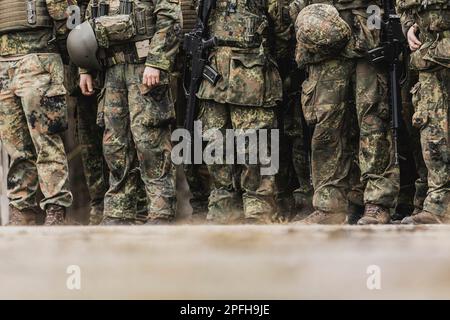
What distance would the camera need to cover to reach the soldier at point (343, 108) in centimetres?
970

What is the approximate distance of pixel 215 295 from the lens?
332 inches

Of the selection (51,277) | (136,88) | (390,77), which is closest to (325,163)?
(390,77)

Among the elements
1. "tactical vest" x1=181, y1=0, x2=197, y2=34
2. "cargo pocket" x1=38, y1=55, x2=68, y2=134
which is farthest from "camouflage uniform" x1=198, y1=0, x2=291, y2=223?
"cargo pocket" x1=38, y1=55, x2=68, y2=134

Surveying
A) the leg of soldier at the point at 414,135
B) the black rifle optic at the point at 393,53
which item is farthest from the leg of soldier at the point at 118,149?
the leg of soldier at the point at 414,135

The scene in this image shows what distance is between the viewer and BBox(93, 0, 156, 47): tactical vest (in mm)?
10438

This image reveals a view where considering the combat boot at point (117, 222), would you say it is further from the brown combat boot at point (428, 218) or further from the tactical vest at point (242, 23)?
the brown combat boot at point (428, 218)

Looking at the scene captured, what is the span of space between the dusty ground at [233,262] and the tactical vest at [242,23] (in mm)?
1912

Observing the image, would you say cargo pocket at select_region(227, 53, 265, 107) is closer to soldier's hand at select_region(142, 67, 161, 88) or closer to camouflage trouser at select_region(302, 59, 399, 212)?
camouflage trouser at select_region(302, 59, 399, 212)

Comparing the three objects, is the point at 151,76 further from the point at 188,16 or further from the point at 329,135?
the point at 329,135

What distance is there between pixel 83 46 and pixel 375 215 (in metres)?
2.76

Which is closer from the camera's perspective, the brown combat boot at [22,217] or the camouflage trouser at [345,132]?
the camouflage trouser at [345,132]

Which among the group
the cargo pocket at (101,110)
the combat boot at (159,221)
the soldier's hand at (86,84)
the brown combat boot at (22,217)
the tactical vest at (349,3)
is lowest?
the brown combat boot at (22,217)

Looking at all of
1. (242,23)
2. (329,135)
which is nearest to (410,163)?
(329,135)

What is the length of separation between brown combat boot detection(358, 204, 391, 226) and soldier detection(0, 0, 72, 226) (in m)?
2.51
